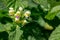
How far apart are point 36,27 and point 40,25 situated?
0.05m

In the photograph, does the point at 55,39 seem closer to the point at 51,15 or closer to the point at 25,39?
the point at 51,15

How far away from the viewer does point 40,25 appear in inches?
87.0

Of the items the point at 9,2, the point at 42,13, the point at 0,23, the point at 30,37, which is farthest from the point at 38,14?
the point at 9,2

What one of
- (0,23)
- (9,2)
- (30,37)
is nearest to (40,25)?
(30,37)

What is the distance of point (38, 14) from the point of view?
212 cm

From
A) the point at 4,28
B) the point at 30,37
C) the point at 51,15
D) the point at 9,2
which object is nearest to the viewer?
the point at 51,15

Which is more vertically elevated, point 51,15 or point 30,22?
point 51,15

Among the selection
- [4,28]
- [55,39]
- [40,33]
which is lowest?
[40,33]

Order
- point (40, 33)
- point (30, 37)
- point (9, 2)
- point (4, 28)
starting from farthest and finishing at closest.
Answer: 1. point (40, 33)
2. point (30, 37)
3. point (4, 28)
4. point (9, 2)

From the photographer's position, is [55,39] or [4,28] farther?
[4,28]

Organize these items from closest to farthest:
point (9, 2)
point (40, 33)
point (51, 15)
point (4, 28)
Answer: point (51, 15)
point (9, 2)
point (4, 28)
point (40, 33)

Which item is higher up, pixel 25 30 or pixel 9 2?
pixel 9 2

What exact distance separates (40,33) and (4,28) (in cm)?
44

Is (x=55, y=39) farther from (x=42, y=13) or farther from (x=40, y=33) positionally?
(x=40, y=33)
